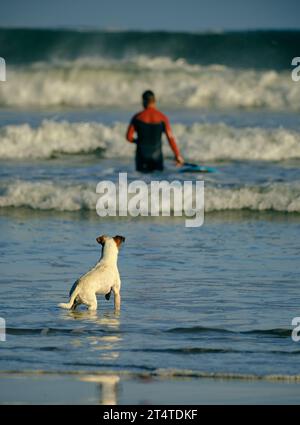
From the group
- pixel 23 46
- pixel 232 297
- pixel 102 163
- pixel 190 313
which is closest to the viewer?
pixel 190 313

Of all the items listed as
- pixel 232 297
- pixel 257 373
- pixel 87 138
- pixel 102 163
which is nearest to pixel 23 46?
pixel 87 138

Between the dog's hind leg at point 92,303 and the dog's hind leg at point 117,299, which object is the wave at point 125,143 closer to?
the dog's hind leg at point 117,299

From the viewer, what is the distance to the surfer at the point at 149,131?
16.0 meters

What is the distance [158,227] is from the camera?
1567cm

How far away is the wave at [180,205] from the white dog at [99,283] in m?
6.46

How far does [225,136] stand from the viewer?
80.4 ft

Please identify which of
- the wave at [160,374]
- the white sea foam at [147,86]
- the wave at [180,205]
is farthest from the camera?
the white sea foam at [147,86]

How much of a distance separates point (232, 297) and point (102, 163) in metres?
11.1

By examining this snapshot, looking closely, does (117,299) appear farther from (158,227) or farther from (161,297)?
(158,227)

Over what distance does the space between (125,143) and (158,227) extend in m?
8.58

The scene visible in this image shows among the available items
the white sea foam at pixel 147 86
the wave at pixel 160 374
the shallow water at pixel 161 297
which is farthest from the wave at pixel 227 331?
the white sea foam at pixel 147 86

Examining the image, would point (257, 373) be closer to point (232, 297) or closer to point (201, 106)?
point (232, 297)

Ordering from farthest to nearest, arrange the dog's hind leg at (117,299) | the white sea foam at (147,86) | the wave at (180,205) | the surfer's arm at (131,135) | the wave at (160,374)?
the white sea foam at (147,86), the wave at (180,205), the surfer's arm at (131,135), the dog's hind leg at (117,299), the wave at (160,374)
